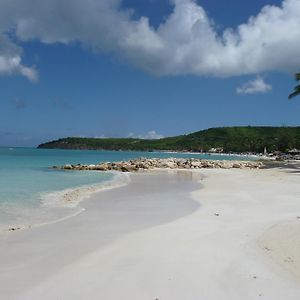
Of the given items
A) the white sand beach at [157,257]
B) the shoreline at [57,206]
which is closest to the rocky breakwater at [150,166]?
the shoreline at [57,206]

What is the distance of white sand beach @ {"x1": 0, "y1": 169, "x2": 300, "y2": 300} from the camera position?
6742 millimetres

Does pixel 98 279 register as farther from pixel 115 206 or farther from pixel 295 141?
pixel 295 141

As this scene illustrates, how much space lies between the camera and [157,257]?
8.56 metres

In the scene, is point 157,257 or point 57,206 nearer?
point 157,257

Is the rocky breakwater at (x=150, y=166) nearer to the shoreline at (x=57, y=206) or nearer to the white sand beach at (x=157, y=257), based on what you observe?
the shoreline at (x=57, y=206)

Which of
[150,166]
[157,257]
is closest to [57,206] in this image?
[157,257]

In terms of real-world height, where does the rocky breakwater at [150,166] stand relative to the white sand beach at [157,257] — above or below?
above

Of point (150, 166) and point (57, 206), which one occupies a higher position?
point (150, 166)

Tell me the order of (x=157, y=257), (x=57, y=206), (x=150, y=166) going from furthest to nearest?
(x=150, y=166) → (x=57, y=206) → (x=157, y=257)

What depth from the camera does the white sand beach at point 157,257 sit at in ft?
22.1

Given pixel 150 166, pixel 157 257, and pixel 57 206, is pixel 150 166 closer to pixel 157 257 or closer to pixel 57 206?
pixel 57 206

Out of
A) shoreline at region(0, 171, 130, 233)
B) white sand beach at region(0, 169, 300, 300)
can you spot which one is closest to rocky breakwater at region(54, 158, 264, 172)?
shoreline at region(0, 171, 130, 233)

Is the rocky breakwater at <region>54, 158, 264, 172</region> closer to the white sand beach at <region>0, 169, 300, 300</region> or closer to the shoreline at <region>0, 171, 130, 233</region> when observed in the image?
the shoreline at <region>0, 171, 130, 233</region>

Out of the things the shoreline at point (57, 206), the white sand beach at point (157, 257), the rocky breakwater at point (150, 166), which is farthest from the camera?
the rocky breakwater at point (150, 166)
